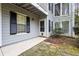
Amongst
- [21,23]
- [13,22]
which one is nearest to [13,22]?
[13,22]

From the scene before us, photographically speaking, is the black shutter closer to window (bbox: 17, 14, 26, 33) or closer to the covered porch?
the covered porch

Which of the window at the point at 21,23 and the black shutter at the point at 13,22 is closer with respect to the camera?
the black shutter at the point at 13,22

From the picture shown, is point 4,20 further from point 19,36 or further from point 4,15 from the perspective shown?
point 19,36

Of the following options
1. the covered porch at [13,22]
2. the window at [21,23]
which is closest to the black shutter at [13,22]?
the covered porch at [13,22]

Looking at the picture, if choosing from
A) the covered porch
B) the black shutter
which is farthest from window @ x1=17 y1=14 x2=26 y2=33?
the black shutter

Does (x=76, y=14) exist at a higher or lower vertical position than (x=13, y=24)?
higher

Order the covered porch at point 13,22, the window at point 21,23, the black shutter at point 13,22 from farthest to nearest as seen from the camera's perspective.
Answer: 1. the window at point 21,23
2. the black shutter at point 13,22
3. the covered porch at point 13,22

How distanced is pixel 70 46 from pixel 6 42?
2868mm

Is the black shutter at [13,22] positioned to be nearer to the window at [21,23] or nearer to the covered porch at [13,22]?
the covered porch at [13,22]

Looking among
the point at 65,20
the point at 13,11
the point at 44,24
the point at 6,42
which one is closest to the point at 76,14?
the point at 65,20

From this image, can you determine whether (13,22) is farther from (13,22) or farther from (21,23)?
(21,23)

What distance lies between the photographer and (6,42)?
4617mm

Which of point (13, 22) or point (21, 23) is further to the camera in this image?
point (21, 23)

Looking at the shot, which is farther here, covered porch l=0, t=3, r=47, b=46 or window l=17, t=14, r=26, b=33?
window l=17, t=14, r=26, b=33
